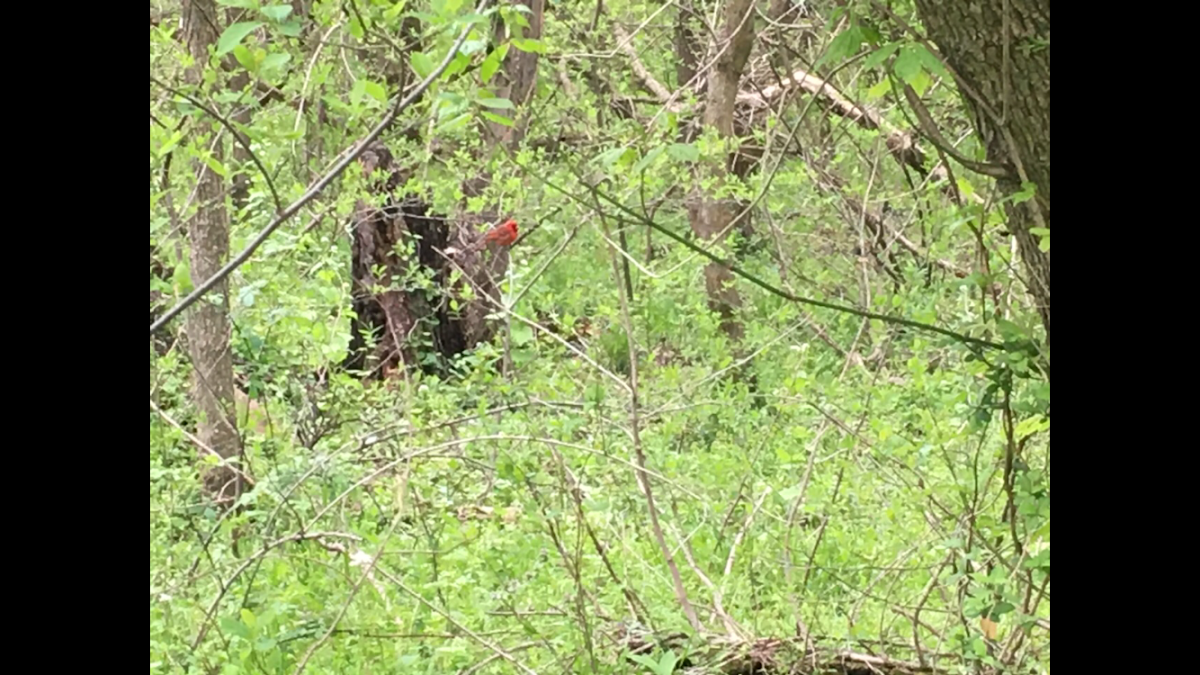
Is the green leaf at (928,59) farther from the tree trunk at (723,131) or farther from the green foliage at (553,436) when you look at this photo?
the tree trunk at (723,131)

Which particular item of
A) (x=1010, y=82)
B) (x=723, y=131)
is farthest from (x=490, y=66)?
(x=723, y=131)

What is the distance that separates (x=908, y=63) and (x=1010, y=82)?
157 millimetres

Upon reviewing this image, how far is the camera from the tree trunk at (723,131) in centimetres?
561

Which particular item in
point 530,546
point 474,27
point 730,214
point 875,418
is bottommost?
point 530,546

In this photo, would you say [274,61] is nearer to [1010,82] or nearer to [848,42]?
[848,42]

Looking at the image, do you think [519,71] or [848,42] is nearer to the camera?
[848,42]

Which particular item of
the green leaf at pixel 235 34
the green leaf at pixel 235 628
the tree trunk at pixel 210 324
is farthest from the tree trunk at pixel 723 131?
the green leaf at pixel 235 34

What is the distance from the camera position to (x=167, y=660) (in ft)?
8.82

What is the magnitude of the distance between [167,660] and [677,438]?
108 inches

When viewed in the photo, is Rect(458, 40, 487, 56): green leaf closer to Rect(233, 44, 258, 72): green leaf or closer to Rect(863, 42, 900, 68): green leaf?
Rect(233, 44, 258, 72): green leaf

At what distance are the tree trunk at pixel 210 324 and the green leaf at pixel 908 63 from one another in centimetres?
277

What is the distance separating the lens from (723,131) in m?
6.22

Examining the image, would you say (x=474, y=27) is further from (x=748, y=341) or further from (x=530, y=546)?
(x=748, y=341)
